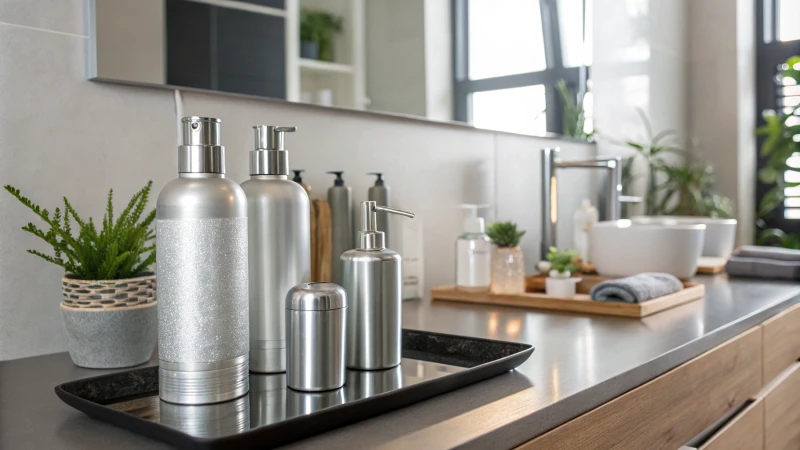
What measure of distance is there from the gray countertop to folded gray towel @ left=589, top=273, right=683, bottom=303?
1.8 inches

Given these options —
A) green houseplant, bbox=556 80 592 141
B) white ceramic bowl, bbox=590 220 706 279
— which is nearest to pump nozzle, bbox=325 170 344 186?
white ceramic bowl, bbox=590 220 706 279

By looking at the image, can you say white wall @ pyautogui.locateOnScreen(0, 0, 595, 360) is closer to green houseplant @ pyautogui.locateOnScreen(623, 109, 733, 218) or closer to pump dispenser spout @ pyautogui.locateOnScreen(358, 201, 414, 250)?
pump dispenser spout @ pyautogui.locateOnScreen(358, 201, 414, 250)

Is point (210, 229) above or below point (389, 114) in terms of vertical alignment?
below

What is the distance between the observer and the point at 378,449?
583mm

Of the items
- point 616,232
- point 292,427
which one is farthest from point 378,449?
point 616,232

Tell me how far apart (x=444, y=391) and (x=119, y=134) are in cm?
62

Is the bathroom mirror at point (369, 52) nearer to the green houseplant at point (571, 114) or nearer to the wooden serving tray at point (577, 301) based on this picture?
the green houseplant at point (571, 114)

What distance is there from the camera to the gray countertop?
0.62 metres

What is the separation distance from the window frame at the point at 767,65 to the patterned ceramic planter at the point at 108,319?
9.01 ft

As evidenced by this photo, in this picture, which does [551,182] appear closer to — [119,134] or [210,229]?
[119,134]

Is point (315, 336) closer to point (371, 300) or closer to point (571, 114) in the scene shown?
point (371, 300)

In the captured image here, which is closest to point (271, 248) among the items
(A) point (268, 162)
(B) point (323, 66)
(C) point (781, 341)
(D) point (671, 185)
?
(A) point (268, 162)

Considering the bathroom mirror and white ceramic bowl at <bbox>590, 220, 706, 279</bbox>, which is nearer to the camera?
the bathroom mirror

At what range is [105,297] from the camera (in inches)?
33.3
